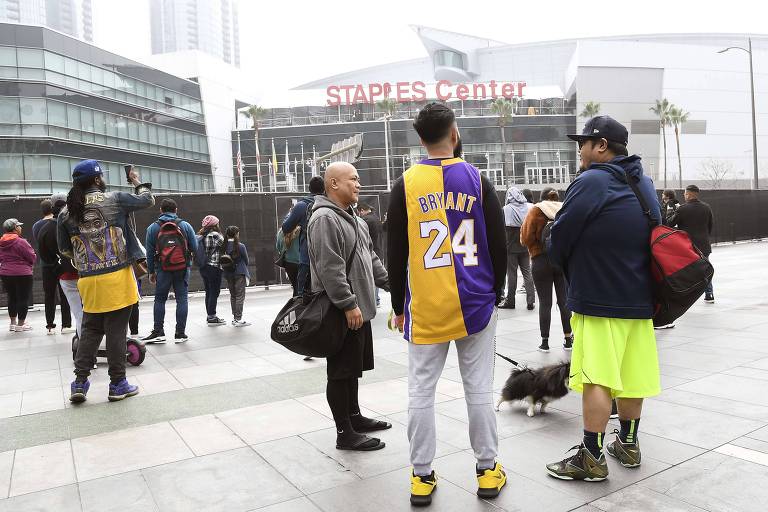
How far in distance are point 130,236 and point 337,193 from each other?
2.45 meters

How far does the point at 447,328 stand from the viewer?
3.11m

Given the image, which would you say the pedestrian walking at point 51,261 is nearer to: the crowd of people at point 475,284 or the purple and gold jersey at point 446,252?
the crowd of people at point 475,284

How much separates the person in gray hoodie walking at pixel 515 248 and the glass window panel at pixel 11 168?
138 ft

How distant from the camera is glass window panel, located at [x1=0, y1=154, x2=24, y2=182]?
41719 millimetres

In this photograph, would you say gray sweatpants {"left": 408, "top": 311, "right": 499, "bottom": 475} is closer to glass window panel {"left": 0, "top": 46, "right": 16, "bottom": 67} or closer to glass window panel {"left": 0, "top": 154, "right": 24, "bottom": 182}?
glass window panel {"left": 0, "top": 154, "right": 24, "bottom": 182}

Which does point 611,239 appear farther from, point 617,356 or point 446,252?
point 446,252

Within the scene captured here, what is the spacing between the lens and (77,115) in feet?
148

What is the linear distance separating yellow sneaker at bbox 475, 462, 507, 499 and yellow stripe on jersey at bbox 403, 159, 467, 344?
29.4 inches

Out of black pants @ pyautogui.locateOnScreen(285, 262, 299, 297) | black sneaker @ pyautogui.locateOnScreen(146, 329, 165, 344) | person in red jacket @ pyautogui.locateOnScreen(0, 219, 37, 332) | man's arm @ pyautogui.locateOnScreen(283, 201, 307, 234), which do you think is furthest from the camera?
person in red jacket @ pyautogui.locateOnScreen(0, 219, 37, 332)

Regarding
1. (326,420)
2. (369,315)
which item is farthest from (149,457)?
(369,315)

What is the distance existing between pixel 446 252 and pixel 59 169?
47.0 meters

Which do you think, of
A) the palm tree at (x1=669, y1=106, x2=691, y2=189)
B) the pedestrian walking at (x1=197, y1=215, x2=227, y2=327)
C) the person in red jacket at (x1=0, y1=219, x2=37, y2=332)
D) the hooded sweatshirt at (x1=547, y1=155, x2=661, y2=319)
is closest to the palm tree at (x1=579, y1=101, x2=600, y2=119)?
the palm tree at (x1=669, y1=106, x2=691, y2=189)

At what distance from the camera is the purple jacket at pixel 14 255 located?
31.4ft

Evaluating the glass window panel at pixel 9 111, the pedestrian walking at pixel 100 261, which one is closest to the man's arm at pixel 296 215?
the pedestrian walking at pixel 100 261
